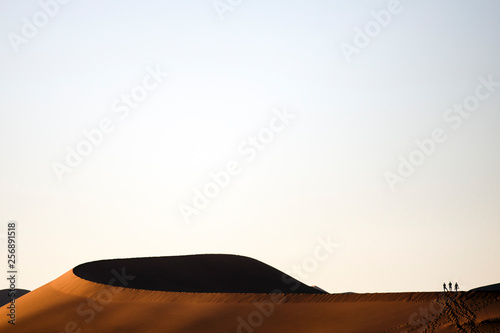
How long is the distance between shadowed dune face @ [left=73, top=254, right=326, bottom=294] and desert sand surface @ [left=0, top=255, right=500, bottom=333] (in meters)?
4.84

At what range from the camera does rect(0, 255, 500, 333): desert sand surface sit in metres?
20.2

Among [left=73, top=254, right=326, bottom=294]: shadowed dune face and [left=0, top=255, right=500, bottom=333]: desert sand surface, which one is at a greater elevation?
[left=73, top=254, right=326, bottom=294]: shadowed dune face

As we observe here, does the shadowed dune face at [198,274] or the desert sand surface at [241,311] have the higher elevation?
the shadowed dune face at [198,274]

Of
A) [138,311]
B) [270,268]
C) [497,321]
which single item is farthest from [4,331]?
[270,268]

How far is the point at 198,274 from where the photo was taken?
41938mm

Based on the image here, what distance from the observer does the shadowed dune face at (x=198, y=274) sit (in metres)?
38.8

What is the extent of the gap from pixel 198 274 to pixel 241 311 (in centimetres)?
1798

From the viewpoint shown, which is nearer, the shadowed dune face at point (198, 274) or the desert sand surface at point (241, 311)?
the desert sand surface at point (241, 311)

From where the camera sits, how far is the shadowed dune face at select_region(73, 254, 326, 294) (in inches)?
1528

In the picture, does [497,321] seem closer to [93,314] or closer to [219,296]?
[219,296]

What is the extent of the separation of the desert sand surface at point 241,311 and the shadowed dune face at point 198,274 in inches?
190

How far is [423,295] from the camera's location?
22.0m

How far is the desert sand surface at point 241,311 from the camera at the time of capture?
2017 centimetres

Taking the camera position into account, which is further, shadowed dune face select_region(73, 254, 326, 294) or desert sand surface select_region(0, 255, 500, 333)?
shadowed dune face select_region(73, 254, 326, 294)
